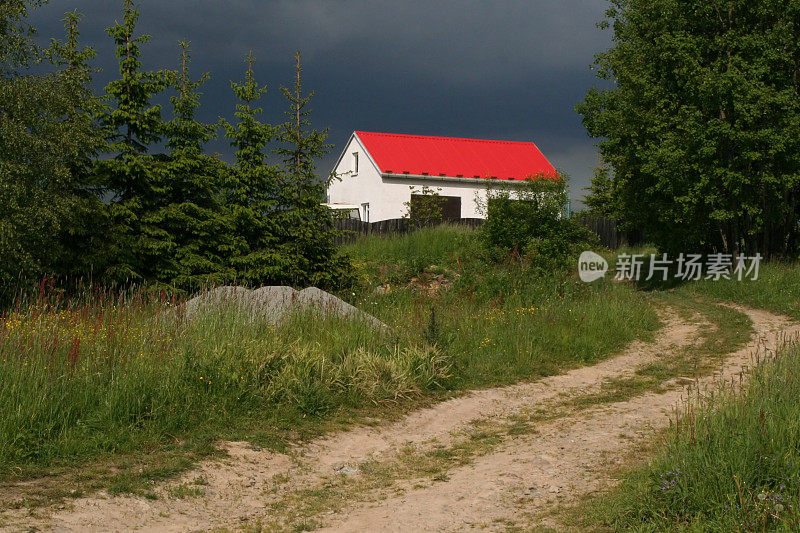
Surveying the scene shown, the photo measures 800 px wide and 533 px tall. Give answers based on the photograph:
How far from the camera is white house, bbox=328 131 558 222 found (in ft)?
115

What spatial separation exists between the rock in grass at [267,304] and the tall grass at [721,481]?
20.6ft

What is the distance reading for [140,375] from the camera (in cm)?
734

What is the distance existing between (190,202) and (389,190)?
61.1ft

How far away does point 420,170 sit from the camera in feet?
117

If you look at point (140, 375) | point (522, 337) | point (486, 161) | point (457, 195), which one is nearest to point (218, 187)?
point (522, 337)

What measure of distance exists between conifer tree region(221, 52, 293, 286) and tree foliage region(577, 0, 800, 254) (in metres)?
11.3

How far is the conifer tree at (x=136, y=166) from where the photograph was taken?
632 inches

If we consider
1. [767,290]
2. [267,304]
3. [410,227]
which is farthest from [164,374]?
[410,227]

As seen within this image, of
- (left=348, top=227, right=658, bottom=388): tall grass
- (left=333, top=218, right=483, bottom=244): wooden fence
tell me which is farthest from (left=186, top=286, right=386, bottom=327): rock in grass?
(left=333, top=218, right=483, bottom=244): wooden fence

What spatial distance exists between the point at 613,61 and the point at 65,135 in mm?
18011

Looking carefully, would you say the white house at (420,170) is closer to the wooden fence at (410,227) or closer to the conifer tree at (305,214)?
the wooden fence at (410,227)

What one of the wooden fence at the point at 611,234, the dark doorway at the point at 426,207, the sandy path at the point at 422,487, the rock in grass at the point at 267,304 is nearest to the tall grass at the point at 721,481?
the sandy path at the point at 422,487

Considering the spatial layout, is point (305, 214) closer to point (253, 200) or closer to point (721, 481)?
point (253, 200)

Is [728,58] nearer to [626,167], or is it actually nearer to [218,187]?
[626,167]
